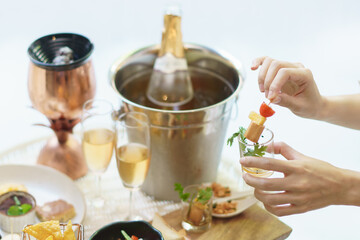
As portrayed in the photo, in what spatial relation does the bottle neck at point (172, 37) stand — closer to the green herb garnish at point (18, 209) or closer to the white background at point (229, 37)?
the green herb garnish at point (18, 209)

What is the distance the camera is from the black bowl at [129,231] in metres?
1.11

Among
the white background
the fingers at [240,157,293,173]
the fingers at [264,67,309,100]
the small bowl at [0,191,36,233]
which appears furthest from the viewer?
Answer: the white background

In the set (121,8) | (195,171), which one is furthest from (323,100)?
(121,8)

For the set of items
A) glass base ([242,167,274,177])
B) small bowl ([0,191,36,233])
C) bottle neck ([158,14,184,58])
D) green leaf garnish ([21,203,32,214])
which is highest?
bottle neck ([158,14,184,58])

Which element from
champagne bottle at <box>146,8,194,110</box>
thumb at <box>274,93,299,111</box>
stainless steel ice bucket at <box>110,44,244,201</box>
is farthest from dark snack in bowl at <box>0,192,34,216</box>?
thumb at <box>274,93,299,111</box>

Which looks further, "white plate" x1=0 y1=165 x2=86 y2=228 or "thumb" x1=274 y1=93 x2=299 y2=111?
"white plate" x1=0 y1=165 x2=86 y2=228

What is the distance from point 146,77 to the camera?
63.8 inches

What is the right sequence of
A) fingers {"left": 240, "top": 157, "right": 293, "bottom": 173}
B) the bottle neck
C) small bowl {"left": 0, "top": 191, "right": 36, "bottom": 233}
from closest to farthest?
fingers {"left": 240, "top": 157, "right": 293, "bottom": 173} < small bowl {"left": 0, "top": 191, "right": 36, "bottom": 233} < the bottle neck

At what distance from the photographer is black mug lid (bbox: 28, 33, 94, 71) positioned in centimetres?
146

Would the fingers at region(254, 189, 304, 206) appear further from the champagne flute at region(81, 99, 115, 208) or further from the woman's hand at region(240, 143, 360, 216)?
the champagne flute at region(81, 99, 115, 208)

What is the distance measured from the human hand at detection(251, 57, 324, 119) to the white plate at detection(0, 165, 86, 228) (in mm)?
615

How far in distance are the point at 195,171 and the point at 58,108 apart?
45cm

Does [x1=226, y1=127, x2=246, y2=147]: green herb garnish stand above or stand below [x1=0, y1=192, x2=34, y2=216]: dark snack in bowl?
above

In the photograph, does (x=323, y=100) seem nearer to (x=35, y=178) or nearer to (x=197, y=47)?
(x=197, y=47)
